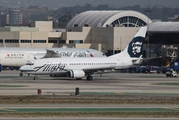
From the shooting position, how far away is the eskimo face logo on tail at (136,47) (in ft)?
316

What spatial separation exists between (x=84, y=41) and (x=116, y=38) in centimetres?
1077

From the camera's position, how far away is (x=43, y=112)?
44281mm

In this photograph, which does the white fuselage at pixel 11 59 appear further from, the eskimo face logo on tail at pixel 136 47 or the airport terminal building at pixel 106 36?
the airport terminal building at pixel 106 36

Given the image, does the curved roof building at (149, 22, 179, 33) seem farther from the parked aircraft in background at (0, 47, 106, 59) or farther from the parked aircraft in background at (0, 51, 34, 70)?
the parked aircraft in background at (0, 51, 34, 70)

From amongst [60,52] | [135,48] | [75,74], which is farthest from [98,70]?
[60,52]

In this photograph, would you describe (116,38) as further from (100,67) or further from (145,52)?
(100,67)

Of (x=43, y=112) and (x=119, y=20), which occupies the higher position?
(x=119, y=20)

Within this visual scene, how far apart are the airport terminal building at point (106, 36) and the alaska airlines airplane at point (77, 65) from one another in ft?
182

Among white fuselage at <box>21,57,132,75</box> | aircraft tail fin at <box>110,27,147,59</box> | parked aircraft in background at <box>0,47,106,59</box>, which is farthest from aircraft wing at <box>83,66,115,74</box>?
parked aircraft in background at <box>0,47,106,59</box>

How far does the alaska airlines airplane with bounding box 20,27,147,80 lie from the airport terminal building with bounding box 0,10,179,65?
5538 centimetres

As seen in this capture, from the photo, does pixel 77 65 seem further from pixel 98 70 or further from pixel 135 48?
pixel 135 48

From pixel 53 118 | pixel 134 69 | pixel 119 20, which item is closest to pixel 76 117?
pixel 53 118

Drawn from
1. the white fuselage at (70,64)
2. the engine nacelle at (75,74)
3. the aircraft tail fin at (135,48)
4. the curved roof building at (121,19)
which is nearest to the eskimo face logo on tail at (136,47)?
the aircraft tail fin at (135,48)

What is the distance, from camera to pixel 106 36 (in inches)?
6284
